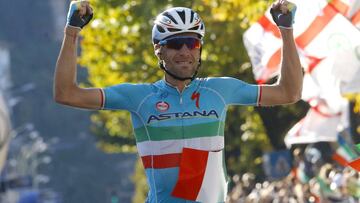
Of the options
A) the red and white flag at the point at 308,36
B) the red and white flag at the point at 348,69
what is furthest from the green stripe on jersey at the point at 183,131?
the red and white flag at the point at 308,36

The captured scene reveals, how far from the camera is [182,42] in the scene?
8.59m

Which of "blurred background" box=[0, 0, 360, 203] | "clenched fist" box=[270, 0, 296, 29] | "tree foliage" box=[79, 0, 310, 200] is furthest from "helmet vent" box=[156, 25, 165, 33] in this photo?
"tree foliage" box=[79, 0, 310, 200]

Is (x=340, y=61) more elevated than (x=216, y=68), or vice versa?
(x=340, y=61)

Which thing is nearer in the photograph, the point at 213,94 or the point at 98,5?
the point at 213,94

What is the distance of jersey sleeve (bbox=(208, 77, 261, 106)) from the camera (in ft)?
28.7

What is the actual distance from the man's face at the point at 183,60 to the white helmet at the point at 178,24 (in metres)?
0.04

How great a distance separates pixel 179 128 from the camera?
339 inches

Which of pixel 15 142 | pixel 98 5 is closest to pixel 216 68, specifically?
pixel 98 5

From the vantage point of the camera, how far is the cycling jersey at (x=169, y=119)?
8.60m

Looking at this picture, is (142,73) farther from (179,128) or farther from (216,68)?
(179,128)

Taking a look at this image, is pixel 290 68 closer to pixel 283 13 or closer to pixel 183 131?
pixel 283 13

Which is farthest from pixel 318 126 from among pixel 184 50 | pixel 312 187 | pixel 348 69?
pixel 184 50

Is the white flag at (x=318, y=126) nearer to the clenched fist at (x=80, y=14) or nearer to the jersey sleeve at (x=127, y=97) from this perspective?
the jersey sleeve at (x=127, y=97)

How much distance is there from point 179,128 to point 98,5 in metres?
26.8
